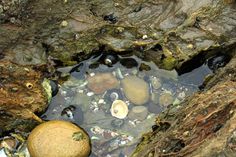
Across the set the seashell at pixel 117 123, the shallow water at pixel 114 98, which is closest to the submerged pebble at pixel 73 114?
the shallow water at pixel 114 98

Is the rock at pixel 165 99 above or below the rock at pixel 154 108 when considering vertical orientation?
above

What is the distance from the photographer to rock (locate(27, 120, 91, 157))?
5.08 m

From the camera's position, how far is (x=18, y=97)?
538cm

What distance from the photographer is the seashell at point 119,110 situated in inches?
225

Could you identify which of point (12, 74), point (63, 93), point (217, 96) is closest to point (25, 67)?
point (12, 74)

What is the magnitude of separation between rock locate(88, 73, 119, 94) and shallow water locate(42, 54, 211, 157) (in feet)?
0.14

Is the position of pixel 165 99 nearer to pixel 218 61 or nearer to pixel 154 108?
pixel 154 108

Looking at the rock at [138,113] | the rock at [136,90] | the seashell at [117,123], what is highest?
the rock at [136,90]

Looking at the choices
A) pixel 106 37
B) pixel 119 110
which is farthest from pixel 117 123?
pixel 106 37

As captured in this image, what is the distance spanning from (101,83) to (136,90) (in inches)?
19.5

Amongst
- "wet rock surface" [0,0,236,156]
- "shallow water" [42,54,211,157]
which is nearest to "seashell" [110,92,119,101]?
"shallow water" [42,54,211,157]

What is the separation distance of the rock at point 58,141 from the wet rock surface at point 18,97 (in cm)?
26

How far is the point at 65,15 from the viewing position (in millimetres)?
5680

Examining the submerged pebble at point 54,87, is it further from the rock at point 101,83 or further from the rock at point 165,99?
the rock at point 165,99
